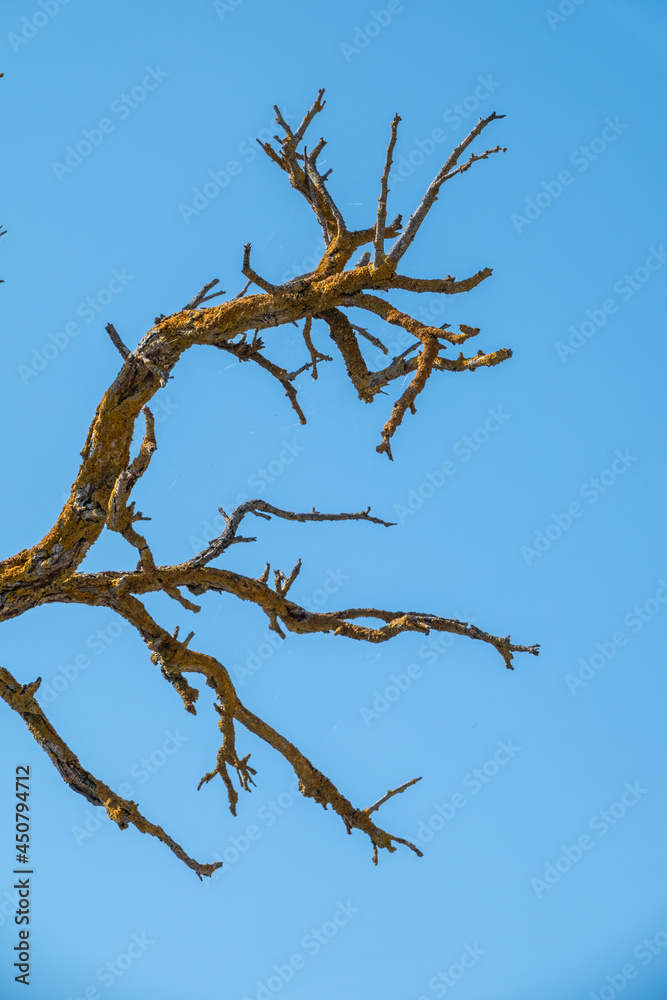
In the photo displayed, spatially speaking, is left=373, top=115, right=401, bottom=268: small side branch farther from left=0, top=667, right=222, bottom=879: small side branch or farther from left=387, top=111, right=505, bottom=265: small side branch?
left=0, top=667, right=222, bottom=879: small side branch

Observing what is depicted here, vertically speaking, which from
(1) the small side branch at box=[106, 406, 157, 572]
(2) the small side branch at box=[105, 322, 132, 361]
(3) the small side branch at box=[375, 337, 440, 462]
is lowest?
(3) the small side branch at box=[375, 337, 440, 462]

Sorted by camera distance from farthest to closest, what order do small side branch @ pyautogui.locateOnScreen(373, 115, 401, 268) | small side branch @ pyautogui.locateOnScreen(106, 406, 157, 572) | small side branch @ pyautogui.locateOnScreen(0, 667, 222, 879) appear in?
small side branch @ pyautogui.locateOnScreen(0, 667, 222, 879) → small side branch @ pyautogui.locateOnScreen(106, 406, 157, 572) → small side branch @ pyautogui.locateOnScreen(373, 115, 401, 268)

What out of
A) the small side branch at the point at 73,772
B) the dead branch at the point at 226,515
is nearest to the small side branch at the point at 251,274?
the dead branch at the point at 226,515

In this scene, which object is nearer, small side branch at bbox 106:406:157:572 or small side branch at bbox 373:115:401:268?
small side branch at bbox 373:115:401:268

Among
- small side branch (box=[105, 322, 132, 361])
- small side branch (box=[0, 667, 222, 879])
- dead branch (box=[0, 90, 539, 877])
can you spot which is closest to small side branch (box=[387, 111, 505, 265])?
dead branch (box=[0, 90, 539, 877])

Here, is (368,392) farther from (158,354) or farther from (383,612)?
(383,612)

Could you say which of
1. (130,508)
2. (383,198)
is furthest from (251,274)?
(130,508)

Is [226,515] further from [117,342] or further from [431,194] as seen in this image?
[431,194]

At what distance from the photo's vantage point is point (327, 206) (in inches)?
187

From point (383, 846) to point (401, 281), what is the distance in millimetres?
3521

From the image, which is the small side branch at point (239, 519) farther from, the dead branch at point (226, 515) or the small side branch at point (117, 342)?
the small side branch at point (117, 342)

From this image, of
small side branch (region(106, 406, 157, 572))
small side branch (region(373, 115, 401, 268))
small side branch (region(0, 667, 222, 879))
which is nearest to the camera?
small side branch (region(373, 115, 401, 268))

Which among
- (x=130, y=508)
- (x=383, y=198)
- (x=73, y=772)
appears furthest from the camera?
(x=73, y=772)

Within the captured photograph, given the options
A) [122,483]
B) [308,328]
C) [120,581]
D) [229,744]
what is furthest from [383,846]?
[308,328]
